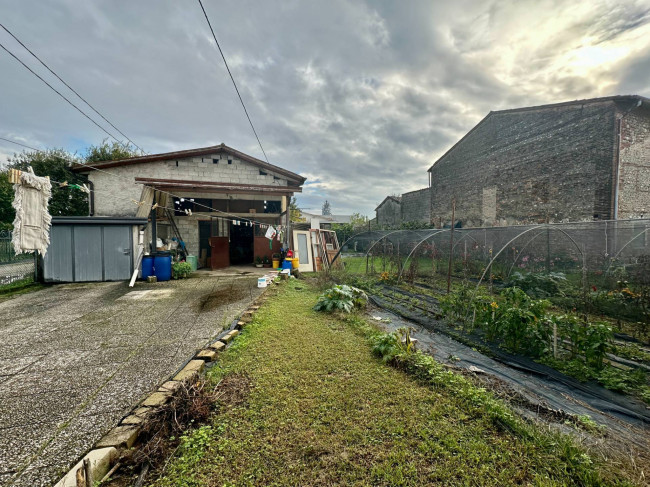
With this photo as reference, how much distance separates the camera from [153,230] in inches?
328

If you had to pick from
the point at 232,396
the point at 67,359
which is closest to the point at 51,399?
the point at 67,359

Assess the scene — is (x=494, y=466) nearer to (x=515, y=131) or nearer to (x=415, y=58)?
(x=415, y=58)

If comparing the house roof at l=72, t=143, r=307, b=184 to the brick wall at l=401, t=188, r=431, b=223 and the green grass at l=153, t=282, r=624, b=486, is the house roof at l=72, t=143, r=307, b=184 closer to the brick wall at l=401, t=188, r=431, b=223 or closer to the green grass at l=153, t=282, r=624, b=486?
the green grass at l=153, t=282, r=624, b=486

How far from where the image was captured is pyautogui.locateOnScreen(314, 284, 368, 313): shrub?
5.04 metres

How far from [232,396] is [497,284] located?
8.24m

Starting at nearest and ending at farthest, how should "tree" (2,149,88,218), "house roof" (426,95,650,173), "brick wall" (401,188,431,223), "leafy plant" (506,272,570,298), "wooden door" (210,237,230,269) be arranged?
"leafy plant" (506,272,570,298) < "house roof" (426,95,650,173) < "wooden door" (210,237,230,269) < "tree" (2,149,88,218) < "brick wall" (401,188,431,223)

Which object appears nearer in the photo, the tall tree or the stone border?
the stone border

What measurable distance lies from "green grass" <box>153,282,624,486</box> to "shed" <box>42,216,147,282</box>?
7.25 m

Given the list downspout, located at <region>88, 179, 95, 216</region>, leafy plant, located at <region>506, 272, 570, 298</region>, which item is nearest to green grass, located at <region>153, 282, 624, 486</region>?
leafy plant, located at <region>506, 272, 570, 298</region>

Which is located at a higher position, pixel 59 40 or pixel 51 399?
pixel 59 40

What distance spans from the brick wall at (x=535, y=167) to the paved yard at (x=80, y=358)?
11885 millimetres

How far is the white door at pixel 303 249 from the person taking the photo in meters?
10.6

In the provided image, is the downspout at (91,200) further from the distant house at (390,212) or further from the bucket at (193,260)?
the distant house at (390,212)

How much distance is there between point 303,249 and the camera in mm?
10836
